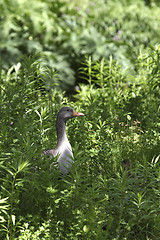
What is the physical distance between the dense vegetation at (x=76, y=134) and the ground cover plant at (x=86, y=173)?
0.01 metres

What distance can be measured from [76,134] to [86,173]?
131cm

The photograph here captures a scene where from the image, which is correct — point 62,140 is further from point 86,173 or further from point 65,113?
point 86,173

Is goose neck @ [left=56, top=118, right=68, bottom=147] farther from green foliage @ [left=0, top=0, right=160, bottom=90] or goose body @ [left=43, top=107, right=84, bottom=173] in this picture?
green foliage @ [left=0, top=0, right=160, bottom=90]

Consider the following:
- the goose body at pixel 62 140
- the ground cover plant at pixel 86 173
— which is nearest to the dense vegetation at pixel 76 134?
the ground cover plant at pixel 86 173

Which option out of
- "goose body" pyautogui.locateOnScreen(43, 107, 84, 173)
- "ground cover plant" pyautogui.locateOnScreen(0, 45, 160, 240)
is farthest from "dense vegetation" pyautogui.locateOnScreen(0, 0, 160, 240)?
"goose body" pyautogui.locateOnScreen(43, 107, 84, 173)

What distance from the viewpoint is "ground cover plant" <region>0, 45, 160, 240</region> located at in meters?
3.07

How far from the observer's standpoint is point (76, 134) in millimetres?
4770

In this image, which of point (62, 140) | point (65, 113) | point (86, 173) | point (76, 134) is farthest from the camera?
point (76, 134)

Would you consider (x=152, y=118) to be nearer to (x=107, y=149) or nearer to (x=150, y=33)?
(x=107, y=149)

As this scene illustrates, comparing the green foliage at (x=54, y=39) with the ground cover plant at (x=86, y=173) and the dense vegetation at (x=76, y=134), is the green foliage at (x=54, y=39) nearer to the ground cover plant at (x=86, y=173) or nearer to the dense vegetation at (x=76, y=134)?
the dense vegetation at (x=76, y=134)

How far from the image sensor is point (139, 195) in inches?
121

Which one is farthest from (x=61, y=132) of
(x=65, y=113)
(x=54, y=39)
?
(x=54, y=39)

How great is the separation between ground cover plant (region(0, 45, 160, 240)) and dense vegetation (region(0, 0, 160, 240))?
0.01 m

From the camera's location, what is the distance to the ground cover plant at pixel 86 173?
307 cm
